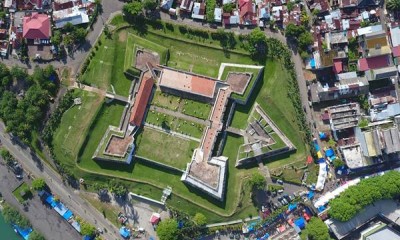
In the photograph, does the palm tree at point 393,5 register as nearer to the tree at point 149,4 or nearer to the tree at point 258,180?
the tree at point 258,180

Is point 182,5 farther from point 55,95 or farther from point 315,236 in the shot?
point 315,236

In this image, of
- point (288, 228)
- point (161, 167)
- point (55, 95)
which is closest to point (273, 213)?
point (288, 228)

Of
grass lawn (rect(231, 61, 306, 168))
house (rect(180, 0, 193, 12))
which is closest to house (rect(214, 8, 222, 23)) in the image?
house (rect(180, 0, 193, 12))

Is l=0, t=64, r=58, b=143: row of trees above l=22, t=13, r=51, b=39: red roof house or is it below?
below

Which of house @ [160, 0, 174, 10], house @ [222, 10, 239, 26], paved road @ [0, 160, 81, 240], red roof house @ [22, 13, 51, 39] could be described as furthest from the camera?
paved road @ [0, 160, 81, 240]

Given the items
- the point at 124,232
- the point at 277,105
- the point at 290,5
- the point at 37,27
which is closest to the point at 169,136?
the point at 124,232

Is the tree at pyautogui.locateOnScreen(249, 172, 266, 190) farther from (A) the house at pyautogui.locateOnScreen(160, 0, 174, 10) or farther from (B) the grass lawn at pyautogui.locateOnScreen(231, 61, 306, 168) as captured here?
(A) the house at pyautogui.locateOnScreen(160, 0, 174, 10)

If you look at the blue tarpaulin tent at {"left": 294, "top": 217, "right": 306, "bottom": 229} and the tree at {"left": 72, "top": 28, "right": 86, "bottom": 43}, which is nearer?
the blue tarpaulin tent at {"left": 294, "top": 217, "right": 306, "bottom": 229}
